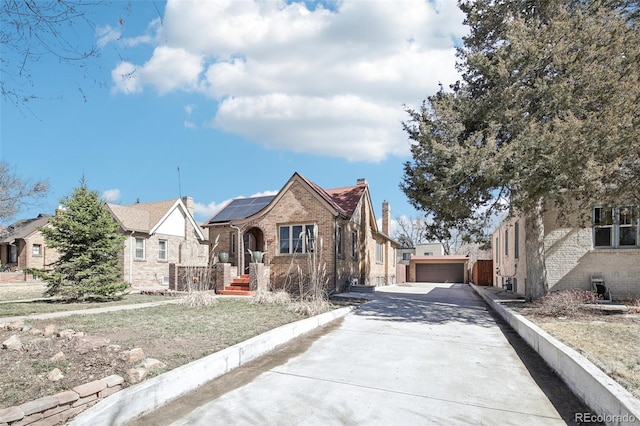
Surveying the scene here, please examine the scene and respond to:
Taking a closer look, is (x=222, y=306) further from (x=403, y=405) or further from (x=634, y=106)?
(x=634, y=106)

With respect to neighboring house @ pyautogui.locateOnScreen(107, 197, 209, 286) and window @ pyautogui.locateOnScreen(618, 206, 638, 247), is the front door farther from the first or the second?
window @ pyautogui.locateOnScreen(618, 206, 638, 247)

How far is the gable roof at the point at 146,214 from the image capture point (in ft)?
75.3

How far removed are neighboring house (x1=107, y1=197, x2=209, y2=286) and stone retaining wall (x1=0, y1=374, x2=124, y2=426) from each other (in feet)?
58.1

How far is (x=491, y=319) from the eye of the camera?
35.0 feet

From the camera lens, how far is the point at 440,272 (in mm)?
39875

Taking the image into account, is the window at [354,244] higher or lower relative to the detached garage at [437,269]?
higher

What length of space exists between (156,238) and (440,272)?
91.9ft

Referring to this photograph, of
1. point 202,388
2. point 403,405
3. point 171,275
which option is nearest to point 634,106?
point 403,405

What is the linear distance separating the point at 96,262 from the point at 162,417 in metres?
11.0

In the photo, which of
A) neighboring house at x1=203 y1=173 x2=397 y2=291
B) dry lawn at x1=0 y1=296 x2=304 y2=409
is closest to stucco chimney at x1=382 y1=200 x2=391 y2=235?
neighboring house at x1=203 y1=173 x2=397 y2=291

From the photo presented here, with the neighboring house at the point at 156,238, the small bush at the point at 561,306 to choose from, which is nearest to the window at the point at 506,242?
the small bush at the point at 561,306

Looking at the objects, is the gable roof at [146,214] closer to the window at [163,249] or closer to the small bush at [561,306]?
the window at [163,249]

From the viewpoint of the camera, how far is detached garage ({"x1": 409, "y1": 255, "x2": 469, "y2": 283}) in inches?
1538

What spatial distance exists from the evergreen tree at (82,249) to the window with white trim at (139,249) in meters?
9.66
